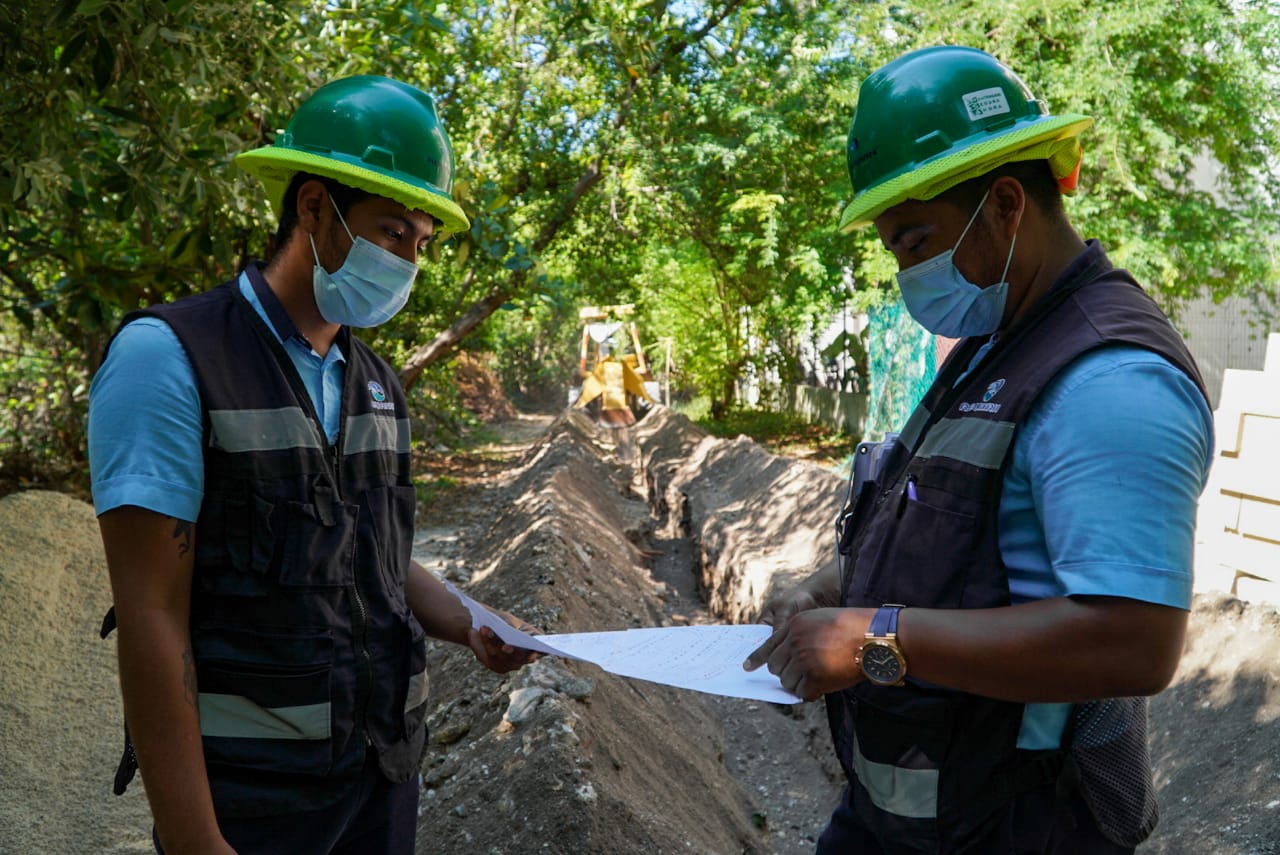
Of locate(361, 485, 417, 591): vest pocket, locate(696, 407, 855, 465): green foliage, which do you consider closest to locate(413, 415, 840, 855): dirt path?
locate(361, 485, 417, 591): vest pocket

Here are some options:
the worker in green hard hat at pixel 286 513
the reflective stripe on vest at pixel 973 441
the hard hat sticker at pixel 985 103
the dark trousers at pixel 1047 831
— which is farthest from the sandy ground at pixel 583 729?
the hard hat sticker at pixel 985 103

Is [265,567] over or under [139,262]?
under

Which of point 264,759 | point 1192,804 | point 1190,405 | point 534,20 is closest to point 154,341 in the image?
point 264,759

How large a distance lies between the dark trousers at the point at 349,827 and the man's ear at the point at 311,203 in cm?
97

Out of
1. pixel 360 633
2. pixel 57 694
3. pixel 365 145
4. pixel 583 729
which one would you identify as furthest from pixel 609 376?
pixel 360 633

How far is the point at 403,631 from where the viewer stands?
1.83 metres

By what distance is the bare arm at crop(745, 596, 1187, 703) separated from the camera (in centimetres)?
129

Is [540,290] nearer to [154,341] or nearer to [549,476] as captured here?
[549,476]

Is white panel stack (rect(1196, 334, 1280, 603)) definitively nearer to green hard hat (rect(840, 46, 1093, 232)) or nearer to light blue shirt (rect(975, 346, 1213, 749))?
green hard hat (rect(840, 46, 1093, 232))

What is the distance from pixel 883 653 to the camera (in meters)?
1.45

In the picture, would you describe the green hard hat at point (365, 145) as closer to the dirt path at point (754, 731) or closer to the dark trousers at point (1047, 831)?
the dark trousers at point (1047, 831)

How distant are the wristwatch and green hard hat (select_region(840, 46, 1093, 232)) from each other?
0.69 meters

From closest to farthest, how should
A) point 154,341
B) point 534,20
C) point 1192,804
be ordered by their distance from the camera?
1. point 154,341
2. point 1192,804
3. point 534,20

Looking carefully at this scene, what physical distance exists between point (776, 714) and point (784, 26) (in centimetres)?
963
